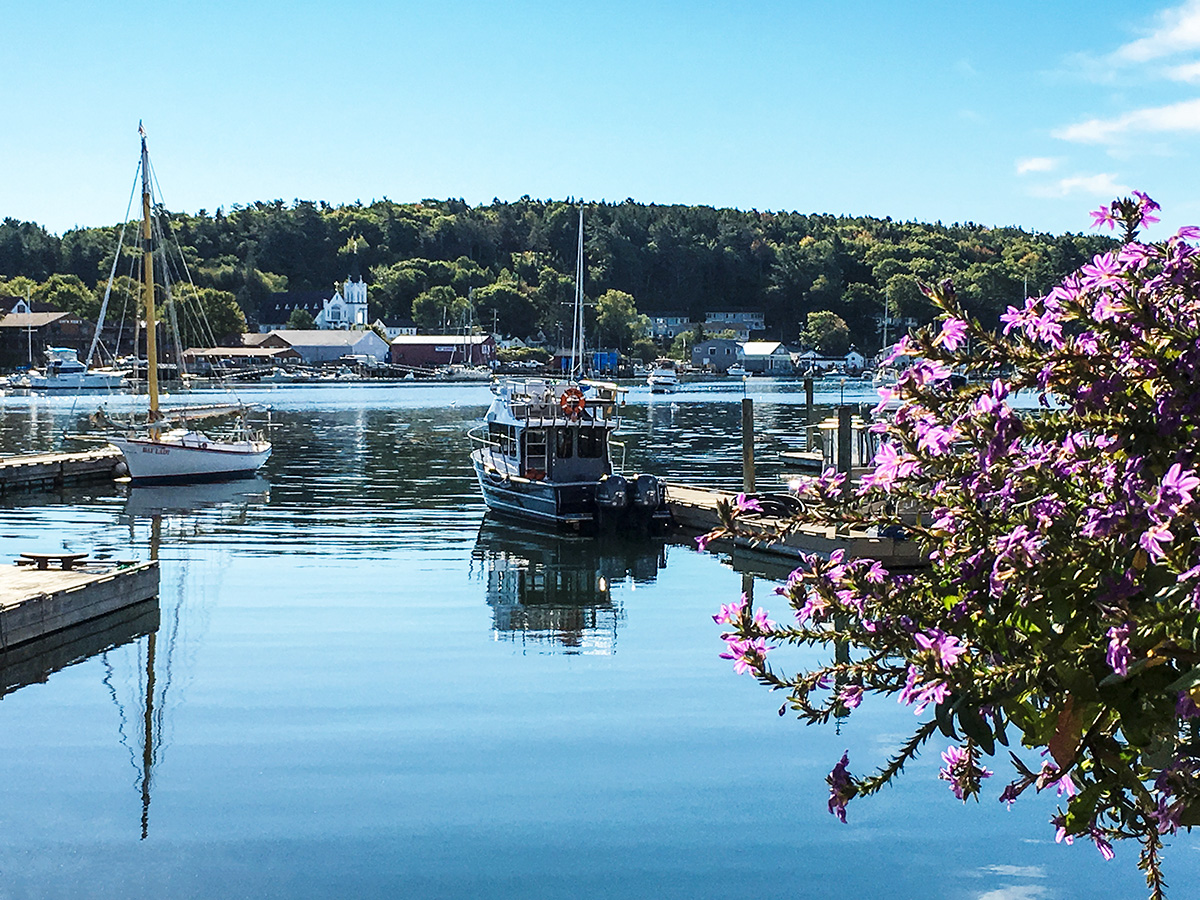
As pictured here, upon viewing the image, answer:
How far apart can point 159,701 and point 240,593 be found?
9178 mm

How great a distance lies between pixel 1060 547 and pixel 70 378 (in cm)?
15689

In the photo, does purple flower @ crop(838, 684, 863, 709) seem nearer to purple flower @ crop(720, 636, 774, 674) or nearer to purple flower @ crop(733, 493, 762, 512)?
purple flower @ crop(720, 636, 774, 674)

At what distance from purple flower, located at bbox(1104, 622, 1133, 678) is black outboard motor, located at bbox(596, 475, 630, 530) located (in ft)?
104

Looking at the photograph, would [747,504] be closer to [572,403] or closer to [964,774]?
[964,774]

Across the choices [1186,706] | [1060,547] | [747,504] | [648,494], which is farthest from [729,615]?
[648,494]

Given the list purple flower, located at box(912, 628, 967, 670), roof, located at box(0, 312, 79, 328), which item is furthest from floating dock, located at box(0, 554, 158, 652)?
roof, located at box(0, 312, 79, 328)

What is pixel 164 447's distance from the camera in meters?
50.8

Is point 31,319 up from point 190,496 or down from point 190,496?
up

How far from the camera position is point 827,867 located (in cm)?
1288

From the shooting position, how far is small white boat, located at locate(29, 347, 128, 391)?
14800 centimetres

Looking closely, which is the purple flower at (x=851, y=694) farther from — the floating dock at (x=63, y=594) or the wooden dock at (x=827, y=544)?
the floating dock at (x=63, y=594)

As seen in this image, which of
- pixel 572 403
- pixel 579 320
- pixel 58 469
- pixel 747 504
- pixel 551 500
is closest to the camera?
pixel 747 504

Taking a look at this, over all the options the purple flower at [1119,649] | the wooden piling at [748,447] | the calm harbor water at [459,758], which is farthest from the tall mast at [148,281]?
the purple flower at [1119,649]

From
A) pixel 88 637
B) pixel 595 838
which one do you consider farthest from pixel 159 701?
pixel 595 838
